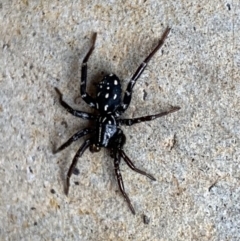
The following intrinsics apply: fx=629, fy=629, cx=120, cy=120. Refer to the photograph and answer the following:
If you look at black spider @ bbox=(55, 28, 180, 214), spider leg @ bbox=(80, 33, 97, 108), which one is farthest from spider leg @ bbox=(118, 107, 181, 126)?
spider leg @ bbox=(80, 33, 97, 108)

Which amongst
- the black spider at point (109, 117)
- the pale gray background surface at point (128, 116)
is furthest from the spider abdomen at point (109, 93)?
the pale gray background surface at point (128, 116)

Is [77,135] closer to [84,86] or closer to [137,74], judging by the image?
[84,86]

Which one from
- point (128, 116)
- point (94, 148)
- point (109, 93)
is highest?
point (109, 93)

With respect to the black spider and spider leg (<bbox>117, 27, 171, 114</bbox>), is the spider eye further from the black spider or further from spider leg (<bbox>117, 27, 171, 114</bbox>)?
spider leg (<bbox>117, 27, 171, 114</bbox>)

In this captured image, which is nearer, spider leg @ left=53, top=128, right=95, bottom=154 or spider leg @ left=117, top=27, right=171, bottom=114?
spider leg @ left=117, top=27, right=171, bottom=114

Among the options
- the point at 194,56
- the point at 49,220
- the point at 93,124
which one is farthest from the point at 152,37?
the point at 49,220

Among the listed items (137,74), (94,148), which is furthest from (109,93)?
(94,148)

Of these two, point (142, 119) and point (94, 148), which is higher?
point (142, 119)

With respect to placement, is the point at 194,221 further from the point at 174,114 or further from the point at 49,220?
the point at 49,220
